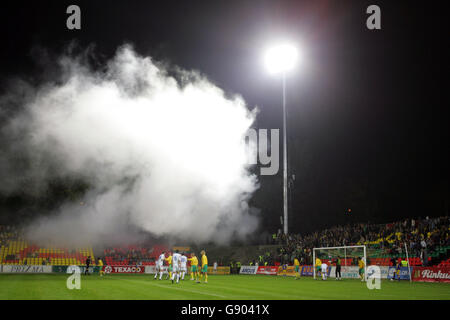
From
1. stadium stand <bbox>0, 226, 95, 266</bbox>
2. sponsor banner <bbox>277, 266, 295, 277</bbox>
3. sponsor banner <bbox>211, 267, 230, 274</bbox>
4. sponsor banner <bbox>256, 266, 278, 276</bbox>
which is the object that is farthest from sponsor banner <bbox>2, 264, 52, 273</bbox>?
sponsor banner <bbox>277, 266, 295, 277</bbox>

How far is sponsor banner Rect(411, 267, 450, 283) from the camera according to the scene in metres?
25.8

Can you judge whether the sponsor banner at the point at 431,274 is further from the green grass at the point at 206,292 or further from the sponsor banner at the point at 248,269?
the sponsor banner at the point at 248,269

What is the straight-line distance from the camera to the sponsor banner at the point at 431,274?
25.8 meters

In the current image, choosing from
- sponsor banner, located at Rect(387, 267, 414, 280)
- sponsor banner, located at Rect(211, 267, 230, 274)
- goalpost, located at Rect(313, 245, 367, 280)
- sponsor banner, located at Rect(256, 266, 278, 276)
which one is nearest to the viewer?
sponsor banner, located at Rect(387, 267, 414, 280)

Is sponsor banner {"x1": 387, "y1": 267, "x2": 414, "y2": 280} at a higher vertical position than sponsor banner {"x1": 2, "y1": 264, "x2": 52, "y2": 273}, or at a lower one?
higher

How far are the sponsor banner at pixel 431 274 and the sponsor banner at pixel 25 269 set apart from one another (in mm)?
31270

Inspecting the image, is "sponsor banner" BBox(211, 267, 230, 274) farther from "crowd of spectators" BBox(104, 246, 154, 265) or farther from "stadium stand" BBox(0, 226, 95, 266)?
"stadium stand" BBox(0, 226, 95, 266)

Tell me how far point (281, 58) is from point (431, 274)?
23732 mm

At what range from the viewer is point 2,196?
137 ft

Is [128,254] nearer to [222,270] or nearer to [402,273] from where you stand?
[222,270]

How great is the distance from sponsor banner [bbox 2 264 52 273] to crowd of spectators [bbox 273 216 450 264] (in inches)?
887

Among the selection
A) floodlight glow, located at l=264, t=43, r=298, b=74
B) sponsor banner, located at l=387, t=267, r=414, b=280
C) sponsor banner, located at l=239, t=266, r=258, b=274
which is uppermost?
floodlight glow, located at l=264, t=43, r=298, b=74

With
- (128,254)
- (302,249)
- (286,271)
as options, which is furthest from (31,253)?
(302,249)

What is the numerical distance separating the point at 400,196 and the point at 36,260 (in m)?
40.1
